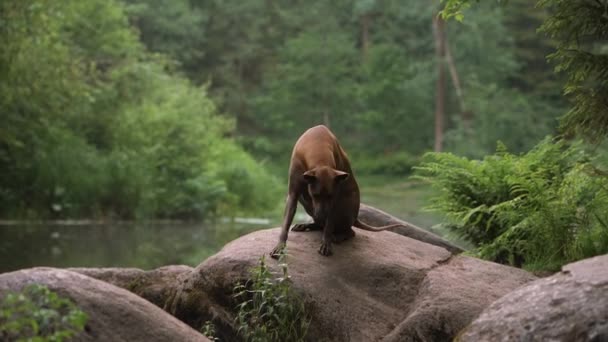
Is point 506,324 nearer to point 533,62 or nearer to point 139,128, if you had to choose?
point 139,128

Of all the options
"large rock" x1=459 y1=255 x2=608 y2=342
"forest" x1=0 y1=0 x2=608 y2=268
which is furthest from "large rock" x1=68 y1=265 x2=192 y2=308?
"large rock" x1=459 y1=255 x2=608 y2=342

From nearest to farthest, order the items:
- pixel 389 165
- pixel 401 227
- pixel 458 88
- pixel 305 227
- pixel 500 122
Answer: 1. pixel 305 227
2. pixel 401 227
3. pixel 500 122
4. pixel 389 165
5. pixel 458 88

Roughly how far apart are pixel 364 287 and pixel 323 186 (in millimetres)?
964

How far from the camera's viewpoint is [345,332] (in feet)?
22.9

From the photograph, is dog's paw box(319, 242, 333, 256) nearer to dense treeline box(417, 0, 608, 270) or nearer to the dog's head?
the dog's head

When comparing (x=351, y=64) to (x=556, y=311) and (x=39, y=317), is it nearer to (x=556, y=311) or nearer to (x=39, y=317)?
(x=556, y=311)

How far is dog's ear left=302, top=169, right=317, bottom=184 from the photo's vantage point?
7.20 m

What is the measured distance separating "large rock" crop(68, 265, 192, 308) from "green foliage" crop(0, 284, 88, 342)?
2.99 metres

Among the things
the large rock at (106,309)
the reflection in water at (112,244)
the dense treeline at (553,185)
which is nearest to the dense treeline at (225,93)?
the reflection in water at (112,244)

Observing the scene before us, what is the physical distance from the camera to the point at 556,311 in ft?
17.7

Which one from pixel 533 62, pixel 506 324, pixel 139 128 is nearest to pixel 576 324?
pixel 506 324

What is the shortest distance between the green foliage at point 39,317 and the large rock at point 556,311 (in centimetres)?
266

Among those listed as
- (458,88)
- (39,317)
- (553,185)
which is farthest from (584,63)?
(458,88)

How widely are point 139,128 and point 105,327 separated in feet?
77.7
